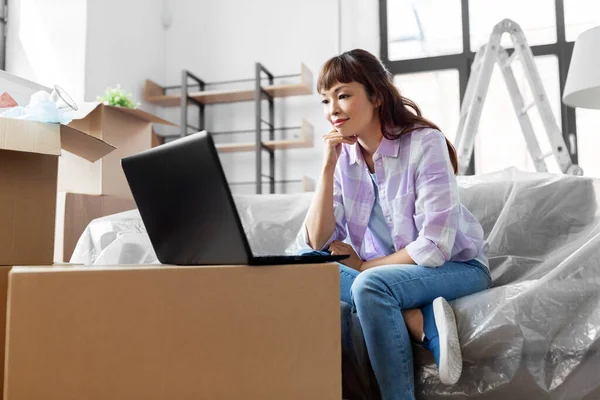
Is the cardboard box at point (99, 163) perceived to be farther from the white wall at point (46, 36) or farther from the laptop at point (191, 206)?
the laptop at point (191, 206)

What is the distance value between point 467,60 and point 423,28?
392mm

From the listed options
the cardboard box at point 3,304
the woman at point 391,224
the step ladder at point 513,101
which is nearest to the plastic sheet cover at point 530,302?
the woman at point 391,224

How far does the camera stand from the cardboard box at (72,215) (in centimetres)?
206

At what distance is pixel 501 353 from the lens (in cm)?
108

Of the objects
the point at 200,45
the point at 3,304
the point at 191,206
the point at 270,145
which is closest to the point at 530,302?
the point at 191,206

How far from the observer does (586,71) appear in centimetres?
184

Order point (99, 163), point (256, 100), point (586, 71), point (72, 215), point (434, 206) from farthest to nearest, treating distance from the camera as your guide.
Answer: point (256, 100) < point (99, 163) < point (72, 215) < point (586, 71) < point (434, 206)

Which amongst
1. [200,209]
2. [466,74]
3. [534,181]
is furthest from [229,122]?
[200,209]

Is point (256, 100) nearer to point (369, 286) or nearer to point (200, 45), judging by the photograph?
point (200, 45)

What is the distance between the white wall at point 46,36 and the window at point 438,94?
202 centimetres

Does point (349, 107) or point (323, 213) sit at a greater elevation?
point (349, 107)

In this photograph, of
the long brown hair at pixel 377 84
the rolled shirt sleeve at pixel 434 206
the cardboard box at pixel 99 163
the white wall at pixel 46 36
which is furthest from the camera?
the white wall at pixel 46 36

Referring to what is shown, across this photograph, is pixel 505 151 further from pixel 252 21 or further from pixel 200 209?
pixel 200 209

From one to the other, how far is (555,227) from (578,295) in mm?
333
